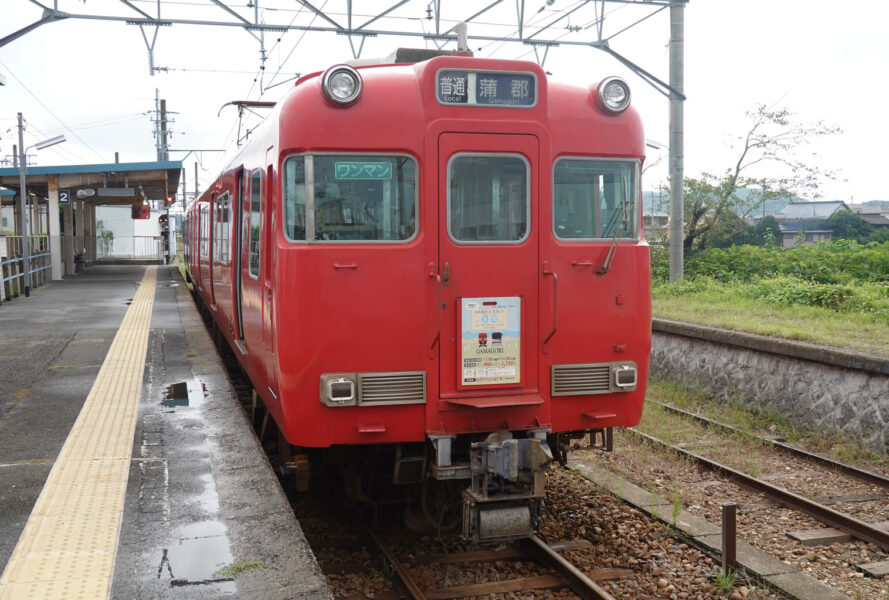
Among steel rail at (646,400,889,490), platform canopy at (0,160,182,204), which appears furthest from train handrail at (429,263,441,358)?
platform canopy at (0,160,182,204)

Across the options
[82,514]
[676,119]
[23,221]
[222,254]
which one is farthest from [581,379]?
[23,221]

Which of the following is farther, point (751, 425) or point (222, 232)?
point (751, 425)

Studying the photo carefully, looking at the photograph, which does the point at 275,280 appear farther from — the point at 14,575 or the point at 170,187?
the point at 170,187

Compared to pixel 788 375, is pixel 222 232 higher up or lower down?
higher up

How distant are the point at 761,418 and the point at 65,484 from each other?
7.75 meters

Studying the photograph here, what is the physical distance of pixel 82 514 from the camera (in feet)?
15.7

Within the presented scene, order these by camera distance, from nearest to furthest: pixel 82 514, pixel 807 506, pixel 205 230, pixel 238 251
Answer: pixel 82 514 < pixel 807 506 < pixel 238 251 < pixel 205 230

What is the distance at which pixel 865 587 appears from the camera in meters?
5.36

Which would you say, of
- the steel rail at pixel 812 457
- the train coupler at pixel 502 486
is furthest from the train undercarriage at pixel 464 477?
the steel rail at pixel 812 457

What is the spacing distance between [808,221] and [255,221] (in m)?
39.9

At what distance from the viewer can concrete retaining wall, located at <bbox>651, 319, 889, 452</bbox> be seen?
28.0 feet

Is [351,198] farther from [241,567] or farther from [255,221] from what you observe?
[241,567]

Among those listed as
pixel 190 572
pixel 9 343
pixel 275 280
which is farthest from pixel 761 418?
pixel 9 343

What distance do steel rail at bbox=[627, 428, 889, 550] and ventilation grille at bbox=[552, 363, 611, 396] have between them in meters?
2.34
